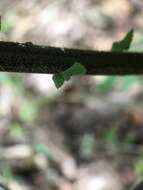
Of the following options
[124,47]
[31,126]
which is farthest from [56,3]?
[124,47]

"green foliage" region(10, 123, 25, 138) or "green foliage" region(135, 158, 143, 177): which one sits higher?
"green foliage" region(10, 123, 25, 138)

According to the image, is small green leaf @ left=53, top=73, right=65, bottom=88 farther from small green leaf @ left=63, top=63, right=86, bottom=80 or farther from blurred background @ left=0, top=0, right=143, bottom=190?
blurred background @ left=0, top=0, right=143, bottom=190

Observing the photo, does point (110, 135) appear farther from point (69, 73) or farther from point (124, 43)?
point (69, 73)

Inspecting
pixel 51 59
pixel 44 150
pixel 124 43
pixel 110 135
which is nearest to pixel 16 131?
pixel 44 150

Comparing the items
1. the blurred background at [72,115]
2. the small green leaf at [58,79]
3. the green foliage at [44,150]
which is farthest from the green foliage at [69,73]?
the green foliage at [44,150]

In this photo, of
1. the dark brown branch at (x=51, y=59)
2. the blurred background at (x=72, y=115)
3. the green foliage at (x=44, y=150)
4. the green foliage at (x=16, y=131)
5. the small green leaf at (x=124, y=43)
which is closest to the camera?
the dark brown branch at (x=51, y=59)

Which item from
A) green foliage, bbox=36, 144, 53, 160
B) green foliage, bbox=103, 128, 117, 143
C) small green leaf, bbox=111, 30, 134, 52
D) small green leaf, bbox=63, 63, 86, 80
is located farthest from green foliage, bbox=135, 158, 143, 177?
small green leaf, bbox=63, 63, 86, 80

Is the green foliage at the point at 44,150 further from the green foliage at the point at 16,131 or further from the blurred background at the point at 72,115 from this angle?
the green foliage at the point at 16,131
